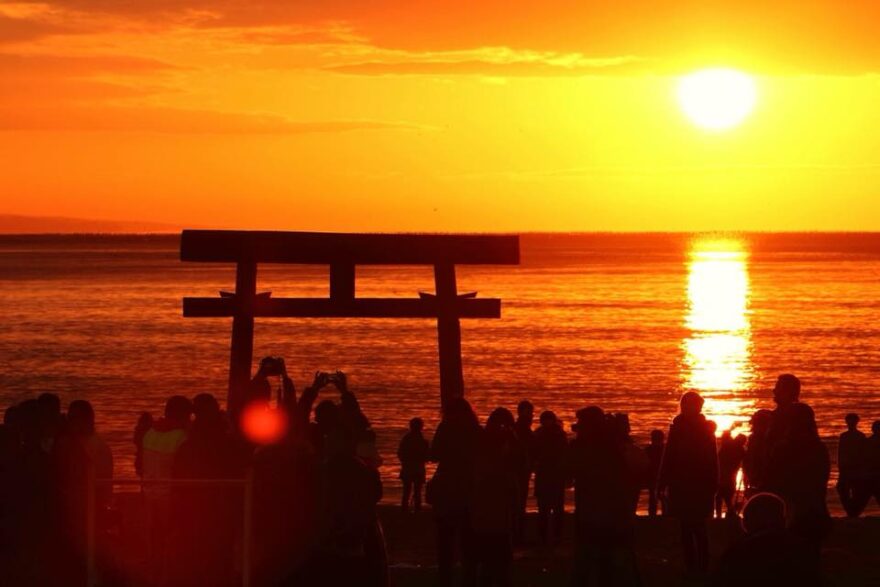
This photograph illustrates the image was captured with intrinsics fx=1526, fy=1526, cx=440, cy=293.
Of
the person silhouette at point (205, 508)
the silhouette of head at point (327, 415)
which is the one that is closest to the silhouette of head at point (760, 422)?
the silhouette of head at point (327, 415)

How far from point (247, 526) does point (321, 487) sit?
592mm

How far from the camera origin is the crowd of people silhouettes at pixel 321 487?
9398mm

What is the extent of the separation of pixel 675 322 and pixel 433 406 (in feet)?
155

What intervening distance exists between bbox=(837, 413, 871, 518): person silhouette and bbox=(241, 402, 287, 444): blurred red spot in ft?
34.2

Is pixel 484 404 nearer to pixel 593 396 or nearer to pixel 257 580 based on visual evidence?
pixel 593 396

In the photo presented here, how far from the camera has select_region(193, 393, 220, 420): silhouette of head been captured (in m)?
9.91

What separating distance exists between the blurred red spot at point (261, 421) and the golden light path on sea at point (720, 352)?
1309cm

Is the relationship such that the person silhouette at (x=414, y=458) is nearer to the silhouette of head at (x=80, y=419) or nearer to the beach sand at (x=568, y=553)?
the beach sand at (x=568, y=553)

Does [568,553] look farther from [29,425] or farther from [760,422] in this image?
[29,425]

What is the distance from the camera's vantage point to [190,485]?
32.4 ft

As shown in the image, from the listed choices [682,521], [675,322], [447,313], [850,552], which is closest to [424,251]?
[447,313]

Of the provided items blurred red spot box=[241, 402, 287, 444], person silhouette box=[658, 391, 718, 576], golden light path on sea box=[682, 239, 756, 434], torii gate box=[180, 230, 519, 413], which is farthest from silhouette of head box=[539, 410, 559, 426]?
golden light path on sea box=[682, 239, 756, 434]

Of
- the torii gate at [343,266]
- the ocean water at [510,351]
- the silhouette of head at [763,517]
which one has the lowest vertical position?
the silhouette of head at [763,517]

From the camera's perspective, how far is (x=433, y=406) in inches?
1742
